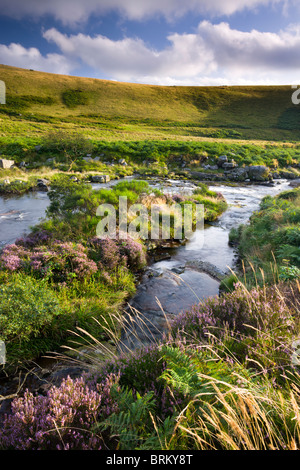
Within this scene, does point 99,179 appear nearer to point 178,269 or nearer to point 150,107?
point 178,269

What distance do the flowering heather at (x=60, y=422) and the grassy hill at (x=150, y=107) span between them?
211ft

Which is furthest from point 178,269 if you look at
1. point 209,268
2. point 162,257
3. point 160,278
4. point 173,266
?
point 162,257

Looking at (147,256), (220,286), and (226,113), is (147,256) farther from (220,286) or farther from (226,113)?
(226,113)

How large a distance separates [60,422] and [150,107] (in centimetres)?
10847

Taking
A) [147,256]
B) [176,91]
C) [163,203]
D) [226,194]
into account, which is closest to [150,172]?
[226,194]

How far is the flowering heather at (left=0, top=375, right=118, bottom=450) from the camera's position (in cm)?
222

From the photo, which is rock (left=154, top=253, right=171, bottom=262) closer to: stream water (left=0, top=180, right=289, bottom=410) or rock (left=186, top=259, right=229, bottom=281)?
stream water (left=0, top=180, right=289, bottom=410)

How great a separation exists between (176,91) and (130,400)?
131 meters

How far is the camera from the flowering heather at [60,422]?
7.29ft

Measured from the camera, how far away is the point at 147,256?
32.5 feet

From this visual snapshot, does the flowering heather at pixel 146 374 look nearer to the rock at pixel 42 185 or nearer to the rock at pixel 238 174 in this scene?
the rock at pixel 42 185

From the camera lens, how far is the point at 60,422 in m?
2.33

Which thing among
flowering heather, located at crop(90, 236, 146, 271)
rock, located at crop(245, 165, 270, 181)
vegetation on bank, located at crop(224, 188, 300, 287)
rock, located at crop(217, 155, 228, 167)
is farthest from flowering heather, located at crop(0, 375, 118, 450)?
rock, located at crop(217, 155, 228, 167)

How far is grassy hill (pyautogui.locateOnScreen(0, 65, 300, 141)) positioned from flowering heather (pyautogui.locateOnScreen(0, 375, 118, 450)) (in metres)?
64.2
